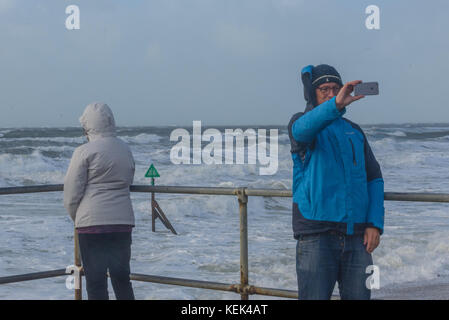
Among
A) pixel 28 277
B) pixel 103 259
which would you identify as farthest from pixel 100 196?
pixel 28 277

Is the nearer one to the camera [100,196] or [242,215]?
[100,196]

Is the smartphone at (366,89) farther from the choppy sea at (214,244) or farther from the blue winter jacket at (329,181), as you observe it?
the choppy sea at (214,244)

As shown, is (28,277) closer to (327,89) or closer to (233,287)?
(233,287)

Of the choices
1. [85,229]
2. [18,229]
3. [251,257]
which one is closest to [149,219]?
[18,229]

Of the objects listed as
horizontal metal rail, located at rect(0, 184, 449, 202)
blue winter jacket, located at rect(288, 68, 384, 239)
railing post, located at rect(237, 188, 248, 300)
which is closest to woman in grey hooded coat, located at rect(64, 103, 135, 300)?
horizontal metal rail, located at rect(0, 184, 449, 202)

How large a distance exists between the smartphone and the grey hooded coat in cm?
131

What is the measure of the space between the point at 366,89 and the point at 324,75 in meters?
0.26

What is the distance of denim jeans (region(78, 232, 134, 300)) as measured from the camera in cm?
302

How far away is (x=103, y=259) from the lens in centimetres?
304

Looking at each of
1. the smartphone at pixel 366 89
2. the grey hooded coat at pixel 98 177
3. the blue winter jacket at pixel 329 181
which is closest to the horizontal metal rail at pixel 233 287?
the grey hooded coat at pixel 98 177

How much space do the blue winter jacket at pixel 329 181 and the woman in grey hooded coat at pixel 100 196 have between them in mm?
997

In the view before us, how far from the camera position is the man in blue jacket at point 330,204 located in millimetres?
2307

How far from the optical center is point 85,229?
2980 mm

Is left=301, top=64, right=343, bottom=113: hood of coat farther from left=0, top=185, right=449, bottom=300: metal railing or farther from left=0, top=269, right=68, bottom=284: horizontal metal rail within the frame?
left=0, top=269, right=68, bottom=284: horizontal metal rail
